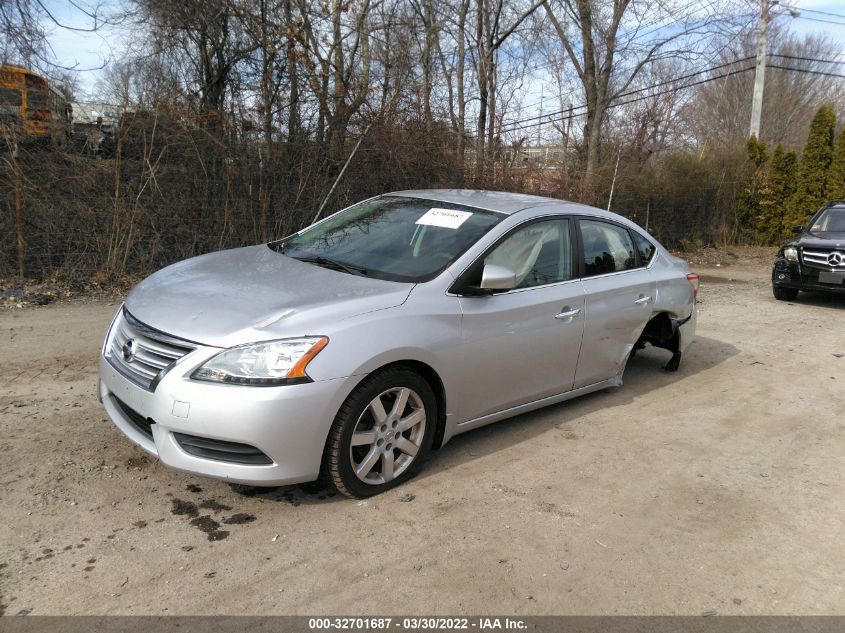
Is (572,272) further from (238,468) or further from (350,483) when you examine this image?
(238,468)

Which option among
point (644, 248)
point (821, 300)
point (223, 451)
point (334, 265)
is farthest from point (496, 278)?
point (821, 300)

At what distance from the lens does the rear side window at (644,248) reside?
18.6 ft

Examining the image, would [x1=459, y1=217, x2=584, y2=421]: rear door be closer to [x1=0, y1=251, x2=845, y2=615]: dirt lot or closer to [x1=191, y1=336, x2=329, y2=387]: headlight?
[x1=0, y1=251, x2=845, y2=615]: dirt lot

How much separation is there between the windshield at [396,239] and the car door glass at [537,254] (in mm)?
191

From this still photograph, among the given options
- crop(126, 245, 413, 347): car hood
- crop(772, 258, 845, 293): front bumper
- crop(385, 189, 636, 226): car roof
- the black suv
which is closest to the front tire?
the black suv

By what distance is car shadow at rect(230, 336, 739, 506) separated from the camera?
3.69 m

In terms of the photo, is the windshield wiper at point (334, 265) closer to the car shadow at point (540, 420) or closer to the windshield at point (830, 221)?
the car shadow at point (540, 420)

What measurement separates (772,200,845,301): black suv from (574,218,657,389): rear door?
6.27 metres

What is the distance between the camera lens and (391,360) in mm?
3543

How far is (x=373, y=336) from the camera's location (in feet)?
11.5

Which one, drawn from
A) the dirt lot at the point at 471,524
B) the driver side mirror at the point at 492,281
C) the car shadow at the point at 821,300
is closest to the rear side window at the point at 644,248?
the dirt lot at the point at 471,524

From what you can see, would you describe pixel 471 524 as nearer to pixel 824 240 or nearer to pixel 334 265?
pixel 334 265

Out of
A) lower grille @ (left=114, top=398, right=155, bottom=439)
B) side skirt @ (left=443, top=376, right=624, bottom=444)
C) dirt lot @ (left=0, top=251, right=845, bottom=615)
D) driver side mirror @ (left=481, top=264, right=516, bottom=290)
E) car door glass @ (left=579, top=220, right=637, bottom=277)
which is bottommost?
dirt lot @ (left=0, top=251, right=845, bottom=615)

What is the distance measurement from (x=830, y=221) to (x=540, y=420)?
888 cm
